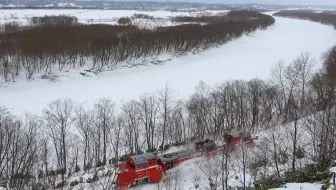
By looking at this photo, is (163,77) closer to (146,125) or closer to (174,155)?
(146,125)

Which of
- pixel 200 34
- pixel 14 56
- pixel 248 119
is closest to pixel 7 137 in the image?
pixel 248 119

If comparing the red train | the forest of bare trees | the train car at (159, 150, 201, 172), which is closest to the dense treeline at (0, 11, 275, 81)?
the forest of bare trees

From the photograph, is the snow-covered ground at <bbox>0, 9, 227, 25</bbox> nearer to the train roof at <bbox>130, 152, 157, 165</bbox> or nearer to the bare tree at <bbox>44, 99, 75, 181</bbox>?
the bare tree at <bbox>44, 99, 75, 181</bbox>

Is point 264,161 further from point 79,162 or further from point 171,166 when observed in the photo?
point 79,162

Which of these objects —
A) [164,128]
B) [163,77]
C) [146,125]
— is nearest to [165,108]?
[164,128]

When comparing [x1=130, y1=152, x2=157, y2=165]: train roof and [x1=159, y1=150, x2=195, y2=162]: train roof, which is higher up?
[x1=130, y1=152, x2=157, y2=165]: train roof
